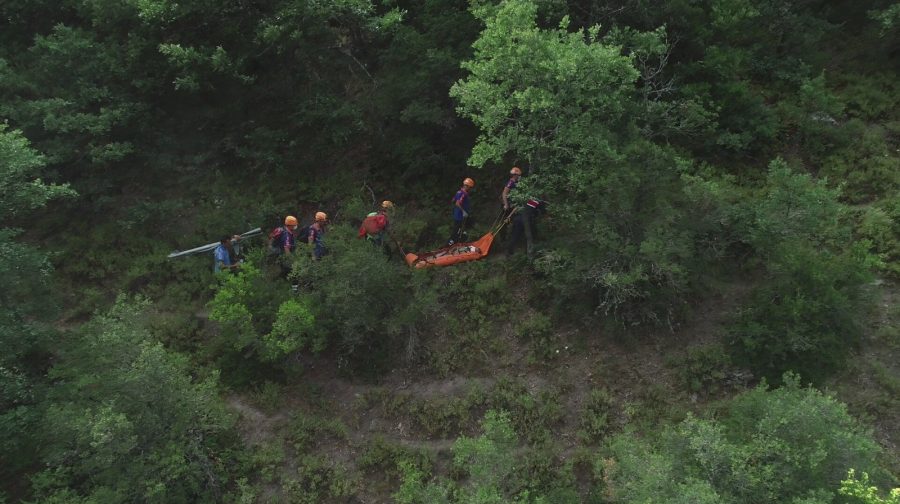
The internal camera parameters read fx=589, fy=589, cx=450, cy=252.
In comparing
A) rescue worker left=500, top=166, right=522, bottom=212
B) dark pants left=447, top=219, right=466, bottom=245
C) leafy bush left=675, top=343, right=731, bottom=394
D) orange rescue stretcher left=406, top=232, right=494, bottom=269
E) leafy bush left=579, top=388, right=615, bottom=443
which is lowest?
leafy bush left=579, top=388, right=615, bottom=443

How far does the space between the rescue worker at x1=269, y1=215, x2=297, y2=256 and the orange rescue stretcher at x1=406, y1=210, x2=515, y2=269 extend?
246 centimetres

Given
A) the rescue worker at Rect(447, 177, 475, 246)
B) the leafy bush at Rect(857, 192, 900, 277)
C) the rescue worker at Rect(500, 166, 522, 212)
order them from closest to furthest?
the leafy bush at Rect(857, 192, 900, 277) → the rescue worker at Rect(500, 166, 522, 212) → the rescue worker at Rect(447, 177, 475, 246)

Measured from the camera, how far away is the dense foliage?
912 centimetres

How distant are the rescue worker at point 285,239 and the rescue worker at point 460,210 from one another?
3.46 m

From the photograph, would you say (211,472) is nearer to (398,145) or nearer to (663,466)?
(663,466)

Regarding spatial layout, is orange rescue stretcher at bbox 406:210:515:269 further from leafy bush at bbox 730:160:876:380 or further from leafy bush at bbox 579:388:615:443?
leafy bush at bbox 730:160:876:380

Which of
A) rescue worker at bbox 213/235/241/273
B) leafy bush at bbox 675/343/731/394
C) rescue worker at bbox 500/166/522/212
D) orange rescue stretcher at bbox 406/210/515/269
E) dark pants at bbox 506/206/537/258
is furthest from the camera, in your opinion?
rescue worker at bbox 213/235/241/273

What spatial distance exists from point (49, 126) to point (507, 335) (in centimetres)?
1102

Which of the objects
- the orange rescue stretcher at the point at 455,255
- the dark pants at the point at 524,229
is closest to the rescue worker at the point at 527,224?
the dark pants at the point at 524,229

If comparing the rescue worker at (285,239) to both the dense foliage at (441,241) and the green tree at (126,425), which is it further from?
the green tree at (126,425)

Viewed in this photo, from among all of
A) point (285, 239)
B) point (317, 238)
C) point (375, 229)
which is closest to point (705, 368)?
point (375, 229)

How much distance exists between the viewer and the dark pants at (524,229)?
39.5 ft

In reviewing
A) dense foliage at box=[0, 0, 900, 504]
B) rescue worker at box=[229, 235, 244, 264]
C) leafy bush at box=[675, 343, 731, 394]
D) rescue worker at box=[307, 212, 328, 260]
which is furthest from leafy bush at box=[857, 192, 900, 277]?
rescue worker at box=[229, 235, 244, 264]

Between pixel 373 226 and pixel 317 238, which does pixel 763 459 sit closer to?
pixel 373 226
